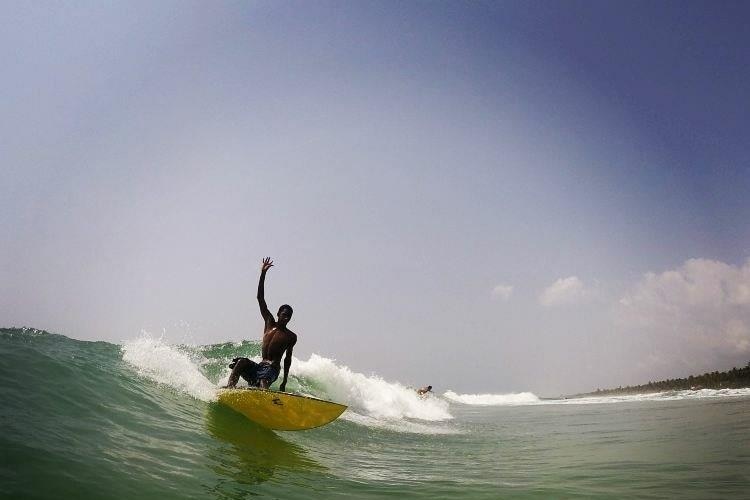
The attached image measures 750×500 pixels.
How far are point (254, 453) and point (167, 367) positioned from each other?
262 inches

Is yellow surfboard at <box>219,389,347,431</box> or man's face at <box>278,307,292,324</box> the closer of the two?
yellow surfboard at <box>219,389,347,431</box>

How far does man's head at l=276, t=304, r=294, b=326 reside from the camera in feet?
29.3

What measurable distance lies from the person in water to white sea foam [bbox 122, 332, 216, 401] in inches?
50.0

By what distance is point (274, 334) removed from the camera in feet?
29.7

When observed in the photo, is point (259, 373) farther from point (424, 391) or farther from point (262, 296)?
point (424, 391)

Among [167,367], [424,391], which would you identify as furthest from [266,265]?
[424,391]

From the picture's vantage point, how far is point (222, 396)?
9.05m

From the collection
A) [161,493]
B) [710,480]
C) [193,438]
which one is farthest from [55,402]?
[710,480]

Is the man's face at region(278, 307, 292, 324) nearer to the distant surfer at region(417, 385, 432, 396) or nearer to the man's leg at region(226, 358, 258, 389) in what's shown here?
the man's leg at region(226, 358, 258, 389)

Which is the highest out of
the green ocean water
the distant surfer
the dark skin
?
the dark skin

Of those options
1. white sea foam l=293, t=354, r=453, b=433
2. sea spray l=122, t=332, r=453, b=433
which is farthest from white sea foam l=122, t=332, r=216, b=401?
white sea foam l=293, t=354, r=453, b=433

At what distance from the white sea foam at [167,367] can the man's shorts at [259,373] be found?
125 centimetres

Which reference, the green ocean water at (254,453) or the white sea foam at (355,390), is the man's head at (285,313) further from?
the white sea foam at (355,390)

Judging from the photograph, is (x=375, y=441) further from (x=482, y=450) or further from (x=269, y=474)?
(x=269, y=474)
